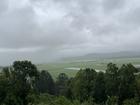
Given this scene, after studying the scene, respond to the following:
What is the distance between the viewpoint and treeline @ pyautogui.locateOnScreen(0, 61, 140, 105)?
86869 millimetres

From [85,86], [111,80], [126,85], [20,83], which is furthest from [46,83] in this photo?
[20,83]

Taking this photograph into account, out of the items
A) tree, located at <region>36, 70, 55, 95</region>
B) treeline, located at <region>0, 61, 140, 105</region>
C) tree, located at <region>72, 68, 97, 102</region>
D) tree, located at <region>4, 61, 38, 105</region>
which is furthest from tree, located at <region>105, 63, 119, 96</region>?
tree, located at <region>36, 70, 55, 95</region>

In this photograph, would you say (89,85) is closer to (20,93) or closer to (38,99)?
(20,93)

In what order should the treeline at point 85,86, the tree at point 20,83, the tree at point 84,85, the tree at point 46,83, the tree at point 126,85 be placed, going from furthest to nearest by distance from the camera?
the tree at point 46,83, the tree at point 84,85, the tree at point 126,85, the treeline at point 85,86, the tree at point 20,83

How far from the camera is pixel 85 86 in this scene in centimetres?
10888

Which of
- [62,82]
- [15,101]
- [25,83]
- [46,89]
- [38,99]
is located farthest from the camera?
[62,82]

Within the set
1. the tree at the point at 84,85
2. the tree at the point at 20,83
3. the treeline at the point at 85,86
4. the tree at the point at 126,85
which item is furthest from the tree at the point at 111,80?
the tree at the point at 20,83

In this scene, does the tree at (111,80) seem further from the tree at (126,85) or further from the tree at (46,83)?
the tree at (46,83)

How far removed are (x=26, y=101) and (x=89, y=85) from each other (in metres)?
26.4

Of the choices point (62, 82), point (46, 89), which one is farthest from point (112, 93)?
point (62, 82)

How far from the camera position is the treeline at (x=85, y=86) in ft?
285

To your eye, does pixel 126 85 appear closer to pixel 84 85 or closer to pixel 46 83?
pixel 84 85

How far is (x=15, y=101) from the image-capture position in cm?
8450

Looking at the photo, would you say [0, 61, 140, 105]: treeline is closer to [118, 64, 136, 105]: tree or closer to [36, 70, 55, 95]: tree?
[118, 64, 136, 105]: tree
